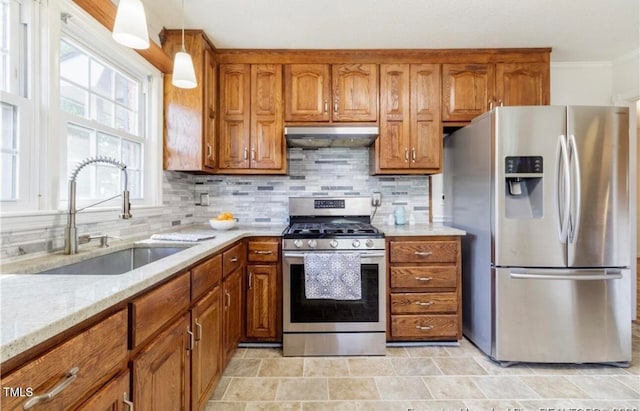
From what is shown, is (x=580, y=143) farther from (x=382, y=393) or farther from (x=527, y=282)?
(x=382, y=393)

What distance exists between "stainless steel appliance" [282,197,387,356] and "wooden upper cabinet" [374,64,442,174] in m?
0.79

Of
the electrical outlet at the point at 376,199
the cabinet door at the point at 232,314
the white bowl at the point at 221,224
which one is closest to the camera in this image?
the cabinet door at the point at 232,314

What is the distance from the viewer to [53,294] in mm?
847

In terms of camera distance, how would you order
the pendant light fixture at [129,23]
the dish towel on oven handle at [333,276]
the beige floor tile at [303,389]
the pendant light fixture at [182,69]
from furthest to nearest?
the dish towel on oven handle at [333,276]
the beige floor tile at [303,389]
the pendant light fixture at [182,69]
the pendant light fixture at [129,23]

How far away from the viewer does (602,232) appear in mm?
2053

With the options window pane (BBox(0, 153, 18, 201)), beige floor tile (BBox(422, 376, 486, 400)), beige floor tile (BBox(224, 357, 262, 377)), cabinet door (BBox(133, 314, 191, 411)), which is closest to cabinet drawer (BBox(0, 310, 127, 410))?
cabinet door (BBox(133, 314, 191, 411))

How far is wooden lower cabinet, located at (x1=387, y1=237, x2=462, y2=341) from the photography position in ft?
7.73

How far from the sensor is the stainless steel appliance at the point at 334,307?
88.7 inches

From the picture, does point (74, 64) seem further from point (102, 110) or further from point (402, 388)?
point (402, 388)

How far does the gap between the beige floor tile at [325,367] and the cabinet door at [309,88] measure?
74.6 inches

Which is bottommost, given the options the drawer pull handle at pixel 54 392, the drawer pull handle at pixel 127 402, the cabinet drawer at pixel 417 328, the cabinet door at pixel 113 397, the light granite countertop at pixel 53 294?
the cabinet drawer at pixel 417 328

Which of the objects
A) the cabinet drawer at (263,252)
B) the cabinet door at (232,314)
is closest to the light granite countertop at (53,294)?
the cabinet door at (232,314)

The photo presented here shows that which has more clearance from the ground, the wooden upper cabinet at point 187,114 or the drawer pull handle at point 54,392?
the wooden upper cabinet at point 187,114

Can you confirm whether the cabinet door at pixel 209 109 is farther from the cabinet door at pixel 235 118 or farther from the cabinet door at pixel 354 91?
the cabinet door at pixel 354 91
